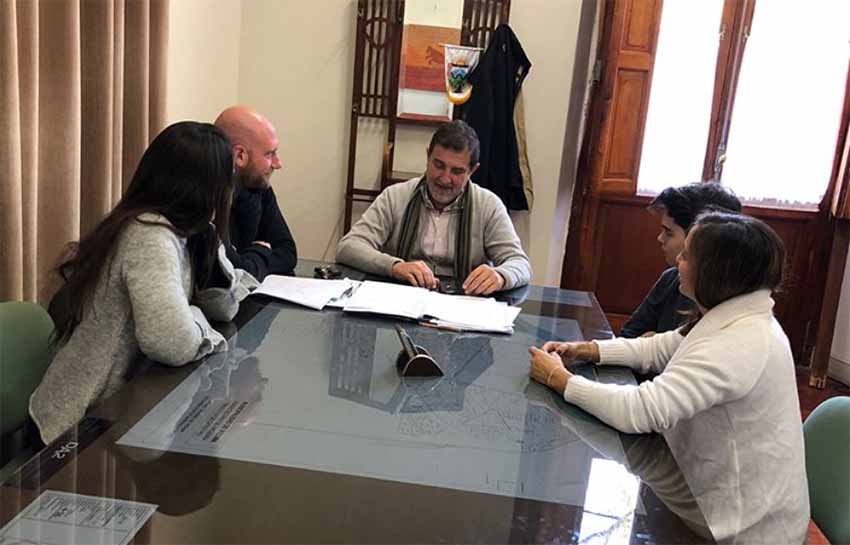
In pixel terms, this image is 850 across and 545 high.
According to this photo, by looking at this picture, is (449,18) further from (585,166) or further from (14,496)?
(14,496)

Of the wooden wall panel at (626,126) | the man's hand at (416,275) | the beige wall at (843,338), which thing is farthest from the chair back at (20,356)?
the beige wall at (843,338)

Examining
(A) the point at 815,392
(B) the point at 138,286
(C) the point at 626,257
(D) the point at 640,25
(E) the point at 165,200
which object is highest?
(D) the point at 640,25

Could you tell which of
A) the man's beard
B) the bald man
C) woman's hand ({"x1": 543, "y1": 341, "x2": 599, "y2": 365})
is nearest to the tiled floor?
woman's hand ({"x1": 543, "y1": 341, "x2": 599, "y2": 365})

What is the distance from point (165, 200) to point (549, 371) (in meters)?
0.80

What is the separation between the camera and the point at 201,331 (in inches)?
54.5

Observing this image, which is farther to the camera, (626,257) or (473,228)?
(626,257)

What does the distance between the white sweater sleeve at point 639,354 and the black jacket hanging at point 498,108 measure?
213 centimetres

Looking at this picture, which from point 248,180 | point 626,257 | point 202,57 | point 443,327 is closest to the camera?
point 443,327

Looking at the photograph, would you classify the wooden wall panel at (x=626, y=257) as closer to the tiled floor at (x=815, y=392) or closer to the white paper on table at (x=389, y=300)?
the tiled floor at (x=815, y=392)

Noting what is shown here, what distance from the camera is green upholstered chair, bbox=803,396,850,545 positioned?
4.31 feet

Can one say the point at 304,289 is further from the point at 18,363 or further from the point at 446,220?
the point at 446,220

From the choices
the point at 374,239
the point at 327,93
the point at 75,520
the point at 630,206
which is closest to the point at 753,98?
the point at 630,206

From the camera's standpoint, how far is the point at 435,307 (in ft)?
6.14

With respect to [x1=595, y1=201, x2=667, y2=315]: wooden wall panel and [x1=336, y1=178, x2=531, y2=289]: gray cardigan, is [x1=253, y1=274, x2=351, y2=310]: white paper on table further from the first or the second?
[x1=595, y1=201, x2=667, y2=315]: wooden wall panel
